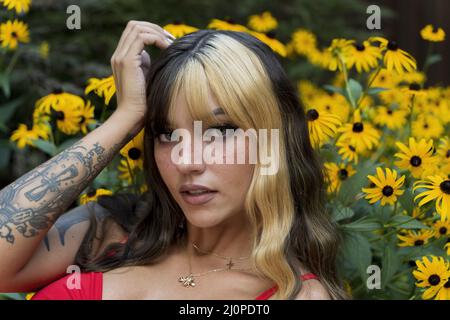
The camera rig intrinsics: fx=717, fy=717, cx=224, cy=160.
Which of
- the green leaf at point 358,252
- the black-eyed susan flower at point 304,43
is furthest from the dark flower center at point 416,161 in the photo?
the black-eyed susan flower at point 304,43

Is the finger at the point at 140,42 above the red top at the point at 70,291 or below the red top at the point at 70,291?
above

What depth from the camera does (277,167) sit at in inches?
65.0

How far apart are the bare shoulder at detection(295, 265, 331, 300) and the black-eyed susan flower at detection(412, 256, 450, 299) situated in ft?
0.80

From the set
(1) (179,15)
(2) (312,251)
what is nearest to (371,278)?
(2) (312,251)

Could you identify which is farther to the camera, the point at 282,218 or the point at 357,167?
the point at 357,167

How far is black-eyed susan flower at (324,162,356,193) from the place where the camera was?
6.70 feet

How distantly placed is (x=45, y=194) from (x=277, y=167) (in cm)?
56

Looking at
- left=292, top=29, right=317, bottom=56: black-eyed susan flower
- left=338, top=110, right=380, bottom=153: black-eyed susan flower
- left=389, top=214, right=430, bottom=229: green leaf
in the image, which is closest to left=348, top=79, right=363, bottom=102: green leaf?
left=338, top=110, right=380, bottom=153: black-eyed susan flower

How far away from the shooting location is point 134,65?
1.78m

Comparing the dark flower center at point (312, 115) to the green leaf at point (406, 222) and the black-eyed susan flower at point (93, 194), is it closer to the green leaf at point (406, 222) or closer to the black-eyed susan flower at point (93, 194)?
the green leaf at point (406, 222)

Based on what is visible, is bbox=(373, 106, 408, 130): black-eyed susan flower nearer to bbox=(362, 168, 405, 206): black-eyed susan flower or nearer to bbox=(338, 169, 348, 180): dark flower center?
bbox=(338, 169, 348, 180): dark flower center

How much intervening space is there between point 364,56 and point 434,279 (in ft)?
2.55

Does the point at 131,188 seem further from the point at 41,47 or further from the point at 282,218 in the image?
the point at 41,47

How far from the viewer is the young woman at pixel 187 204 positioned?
1.59 metres
